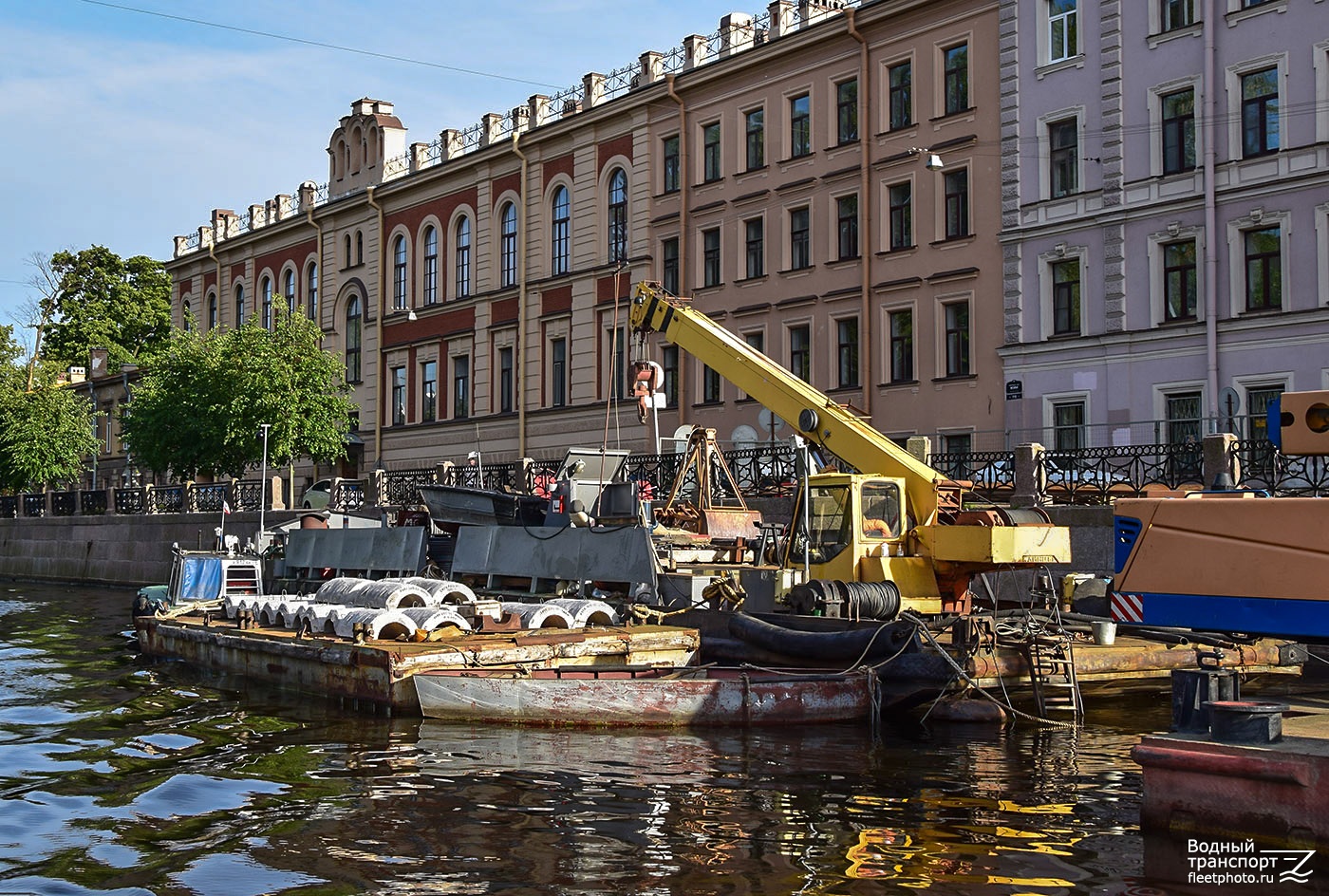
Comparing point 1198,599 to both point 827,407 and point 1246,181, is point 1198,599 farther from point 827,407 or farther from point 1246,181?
point 1246,181

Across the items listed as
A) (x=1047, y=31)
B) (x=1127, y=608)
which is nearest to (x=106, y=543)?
(x=1047, y=31)

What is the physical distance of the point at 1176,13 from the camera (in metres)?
28.6

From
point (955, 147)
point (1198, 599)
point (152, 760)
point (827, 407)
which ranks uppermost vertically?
point (955, 147)

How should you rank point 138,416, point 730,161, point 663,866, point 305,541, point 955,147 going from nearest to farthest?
1. point 663,866
2. point 305,541
3. point 955,147
4. point 730,161
5. point 138,416

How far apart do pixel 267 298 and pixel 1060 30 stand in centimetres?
3672

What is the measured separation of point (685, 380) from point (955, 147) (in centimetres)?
1046

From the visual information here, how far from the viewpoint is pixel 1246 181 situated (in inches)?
1070

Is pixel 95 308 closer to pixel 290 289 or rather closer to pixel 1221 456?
pixel 290 289

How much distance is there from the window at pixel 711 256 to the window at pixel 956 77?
26.5 feet

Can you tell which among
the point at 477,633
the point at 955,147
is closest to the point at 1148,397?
the point at 955,147

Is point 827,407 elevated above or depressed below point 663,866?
above

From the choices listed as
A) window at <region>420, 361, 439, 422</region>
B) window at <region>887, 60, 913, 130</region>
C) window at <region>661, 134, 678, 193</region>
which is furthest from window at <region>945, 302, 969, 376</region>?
window at <region>420, 361, 439, 422</region>

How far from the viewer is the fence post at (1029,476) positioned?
24.5 meters

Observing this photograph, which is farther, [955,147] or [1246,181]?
→ [955,147]
